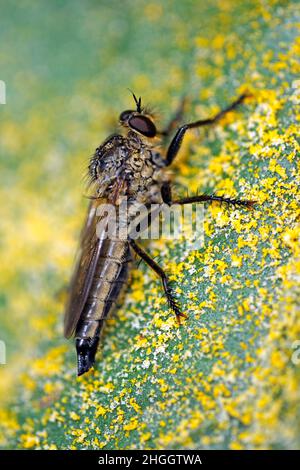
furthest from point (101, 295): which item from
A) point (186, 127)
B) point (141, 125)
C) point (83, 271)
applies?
point (186, 127)

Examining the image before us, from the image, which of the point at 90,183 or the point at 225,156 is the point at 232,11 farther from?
the point at 90,183

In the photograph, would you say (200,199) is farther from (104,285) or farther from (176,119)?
(176,119)

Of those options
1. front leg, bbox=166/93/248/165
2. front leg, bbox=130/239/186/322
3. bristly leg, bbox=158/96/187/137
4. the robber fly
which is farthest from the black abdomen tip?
bristly leg, bbox=158/96/187/137

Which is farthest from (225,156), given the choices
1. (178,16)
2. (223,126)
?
(178,16)

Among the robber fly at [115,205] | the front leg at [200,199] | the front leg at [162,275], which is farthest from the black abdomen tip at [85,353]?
the front leg at [200,199]

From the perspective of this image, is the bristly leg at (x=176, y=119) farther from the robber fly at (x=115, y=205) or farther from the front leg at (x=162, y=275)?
the front leg at (x=162, y=275)

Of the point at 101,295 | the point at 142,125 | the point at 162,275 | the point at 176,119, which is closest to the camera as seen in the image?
the point at 162,275

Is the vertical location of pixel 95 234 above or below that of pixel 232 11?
below
